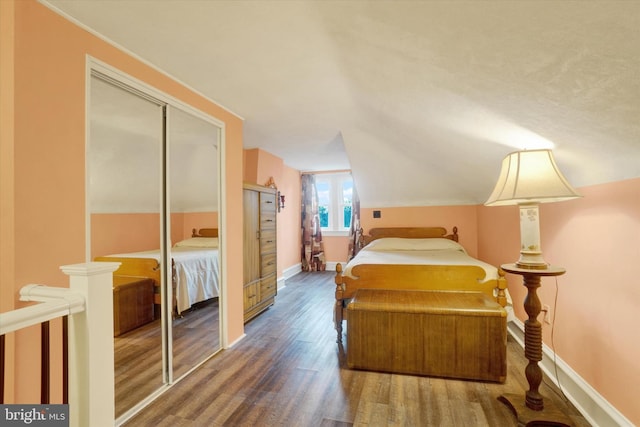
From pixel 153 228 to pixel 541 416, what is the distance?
8.52 ft

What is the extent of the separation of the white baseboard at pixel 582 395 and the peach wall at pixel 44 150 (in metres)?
2.72

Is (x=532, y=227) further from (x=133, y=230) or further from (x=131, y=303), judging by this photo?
(x=131, y=303)

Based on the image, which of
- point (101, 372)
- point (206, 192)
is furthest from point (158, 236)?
point (101, 372)

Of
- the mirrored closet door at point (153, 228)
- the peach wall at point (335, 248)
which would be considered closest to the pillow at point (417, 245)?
the peach wall at point (335, 248)

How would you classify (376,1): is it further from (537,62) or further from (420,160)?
(420,160)

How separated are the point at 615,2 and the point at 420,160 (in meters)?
2.79

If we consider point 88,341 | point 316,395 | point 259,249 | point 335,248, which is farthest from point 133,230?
point 335,248

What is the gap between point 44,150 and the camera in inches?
49.5

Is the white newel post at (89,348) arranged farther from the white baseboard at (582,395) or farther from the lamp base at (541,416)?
the white baseboard at (582,395)

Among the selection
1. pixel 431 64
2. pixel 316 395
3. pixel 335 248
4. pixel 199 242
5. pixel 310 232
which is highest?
pixel 431 64

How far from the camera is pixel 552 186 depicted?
1.42 m

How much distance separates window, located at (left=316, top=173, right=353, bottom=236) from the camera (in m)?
5.97

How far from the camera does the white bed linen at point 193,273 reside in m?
2.11

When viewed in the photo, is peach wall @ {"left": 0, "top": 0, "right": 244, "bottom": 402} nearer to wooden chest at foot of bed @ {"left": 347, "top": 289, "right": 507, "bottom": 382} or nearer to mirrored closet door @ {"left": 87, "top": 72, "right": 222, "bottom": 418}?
mirrored closet door @ {"left": 87, "top": 72, "right": 222, "bottom": 418}
